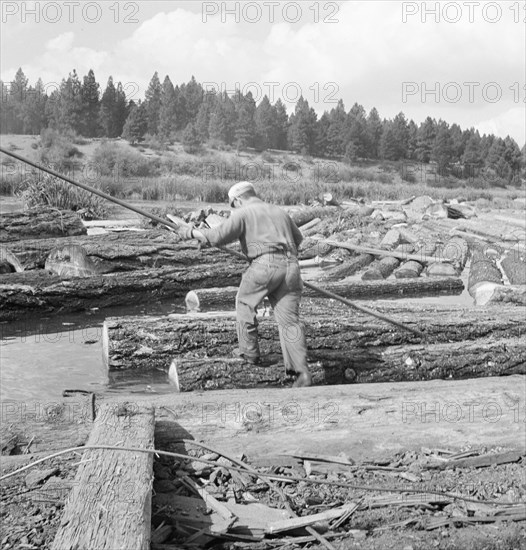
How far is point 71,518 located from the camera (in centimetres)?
296

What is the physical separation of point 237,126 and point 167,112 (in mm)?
8210

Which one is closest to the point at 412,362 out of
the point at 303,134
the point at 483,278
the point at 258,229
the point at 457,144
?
the point at 258,229

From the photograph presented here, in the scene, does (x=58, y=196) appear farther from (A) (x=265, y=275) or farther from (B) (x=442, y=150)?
(B) (x=442, y=150)

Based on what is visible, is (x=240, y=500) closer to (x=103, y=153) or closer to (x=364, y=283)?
(x=364, y=283)

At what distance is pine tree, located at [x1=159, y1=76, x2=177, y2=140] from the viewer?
68.2 metres

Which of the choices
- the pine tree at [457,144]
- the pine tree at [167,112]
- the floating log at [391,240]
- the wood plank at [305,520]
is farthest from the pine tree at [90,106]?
the wood plank at [305,520]

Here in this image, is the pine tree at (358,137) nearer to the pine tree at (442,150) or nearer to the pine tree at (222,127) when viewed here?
the pine tree at (442,150)

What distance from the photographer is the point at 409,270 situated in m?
14.4

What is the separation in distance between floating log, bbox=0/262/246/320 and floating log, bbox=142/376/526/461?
5589 mm

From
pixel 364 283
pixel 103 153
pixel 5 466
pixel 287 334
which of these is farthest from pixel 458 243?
pixel 103 153

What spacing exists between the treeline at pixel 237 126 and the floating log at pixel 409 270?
160 ft

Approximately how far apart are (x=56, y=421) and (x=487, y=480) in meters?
2.79

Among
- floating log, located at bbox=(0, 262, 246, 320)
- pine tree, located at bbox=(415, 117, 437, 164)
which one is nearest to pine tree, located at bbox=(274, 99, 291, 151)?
pine tree, located at bbox=(415, 117, 437, 164)

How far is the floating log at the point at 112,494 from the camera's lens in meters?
2.81
